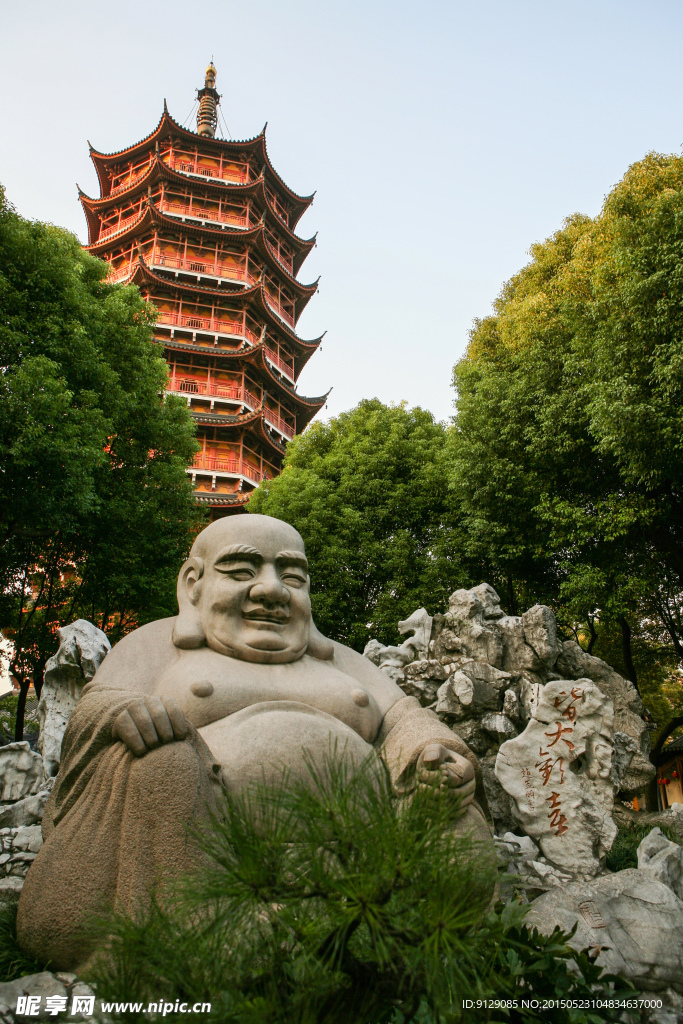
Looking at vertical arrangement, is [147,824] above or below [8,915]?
above

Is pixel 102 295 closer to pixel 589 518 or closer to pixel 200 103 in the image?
pixel 589 518

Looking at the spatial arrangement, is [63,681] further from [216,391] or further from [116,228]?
[116,228]

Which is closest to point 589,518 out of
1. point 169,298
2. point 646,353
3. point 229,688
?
point 646,353

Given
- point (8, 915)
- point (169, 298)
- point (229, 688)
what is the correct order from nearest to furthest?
1. point (8, 915)
2. point (229, 688)
3. point (169, 298)

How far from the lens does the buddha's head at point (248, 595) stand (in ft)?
11.8

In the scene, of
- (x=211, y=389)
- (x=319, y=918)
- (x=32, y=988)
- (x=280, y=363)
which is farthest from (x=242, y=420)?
(x=319, y=918)

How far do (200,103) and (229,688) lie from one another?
119 ft

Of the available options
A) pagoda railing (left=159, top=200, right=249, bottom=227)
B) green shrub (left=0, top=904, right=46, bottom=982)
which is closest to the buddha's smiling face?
green shrub (left=0, top=904, right=46, bottom=982)

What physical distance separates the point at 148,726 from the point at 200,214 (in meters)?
26.8

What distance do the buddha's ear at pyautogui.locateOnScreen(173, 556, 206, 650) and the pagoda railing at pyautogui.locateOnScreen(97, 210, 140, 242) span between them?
25875 millimetres

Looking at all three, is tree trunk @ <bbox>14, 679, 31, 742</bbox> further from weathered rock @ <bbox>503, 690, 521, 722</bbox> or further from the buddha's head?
the buddha's head

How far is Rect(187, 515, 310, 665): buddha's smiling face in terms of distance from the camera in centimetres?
359

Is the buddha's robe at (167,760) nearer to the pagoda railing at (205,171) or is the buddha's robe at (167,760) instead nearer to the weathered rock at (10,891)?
the weathered rock at (10,891)

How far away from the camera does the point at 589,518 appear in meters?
8.99
